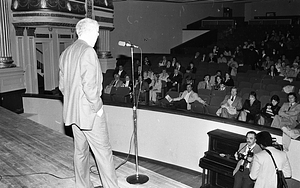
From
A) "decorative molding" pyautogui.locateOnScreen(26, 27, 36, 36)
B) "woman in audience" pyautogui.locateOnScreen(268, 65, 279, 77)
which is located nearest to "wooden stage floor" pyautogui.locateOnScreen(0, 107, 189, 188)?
"decorative molding" pyautogui.locateOnScreen(26, 27, 36, 36)

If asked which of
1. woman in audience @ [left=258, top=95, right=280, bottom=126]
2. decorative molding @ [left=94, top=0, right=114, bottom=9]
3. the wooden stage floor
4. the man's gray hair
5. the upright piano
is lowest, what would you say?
the upright piano

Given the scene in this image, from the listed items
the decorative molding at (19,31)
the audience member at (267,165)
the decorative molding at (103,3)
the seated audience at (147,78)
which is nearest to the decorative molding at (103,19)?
the decorative molding at (103,3)

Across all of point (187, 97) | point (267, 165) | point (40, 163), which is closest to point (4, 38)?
point (187, 97)

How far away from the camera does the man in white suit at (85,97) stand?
193 centimetres

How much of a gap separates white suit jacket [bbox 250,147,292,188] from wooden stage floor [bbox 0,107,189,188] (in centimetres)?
66

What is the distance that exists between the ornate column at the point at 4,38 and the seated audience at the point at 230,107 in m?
4.18

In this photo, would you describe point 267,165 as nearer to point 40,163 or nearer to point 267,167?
point 267,167

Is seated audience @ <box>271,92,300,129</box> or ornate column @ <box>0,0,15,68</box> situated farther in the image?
ornate column @ <box>0,0,15,68</box>

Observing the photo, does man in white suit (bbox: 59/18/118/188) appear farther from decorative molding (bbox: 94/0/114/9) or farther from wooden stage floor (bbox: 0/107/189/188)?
decorative molding (bbox: 94/0/114/9)

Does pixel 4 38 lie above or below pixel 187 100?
above

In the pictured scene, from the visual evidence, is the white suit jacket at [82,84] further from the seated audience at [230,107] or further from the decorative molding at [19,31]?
the decorative molding at [19,31]

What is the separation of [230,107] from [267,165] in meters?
2.47

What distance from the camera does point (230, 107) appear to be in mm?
5086

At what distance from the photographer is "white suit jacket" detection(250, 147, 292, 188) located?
2.66 m
